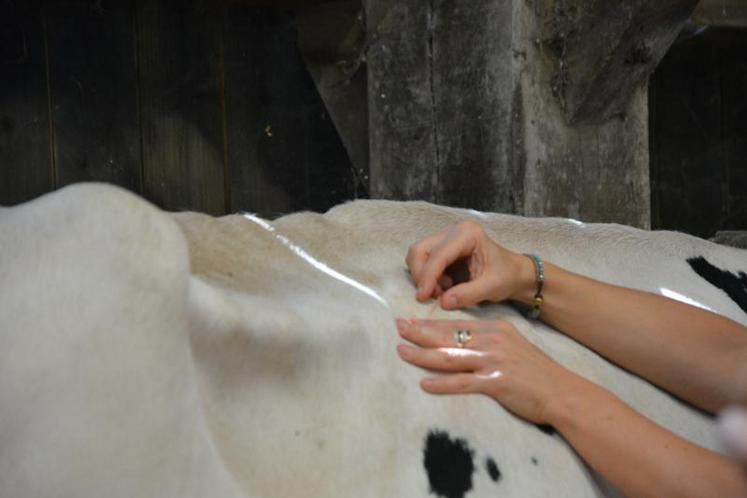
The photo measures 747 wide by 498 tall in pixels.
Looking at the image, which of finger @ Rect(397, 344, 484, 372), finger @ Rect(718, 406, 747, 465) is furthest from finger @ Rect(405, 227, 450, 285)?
finger @ Rect(718, 406, 747, 465)

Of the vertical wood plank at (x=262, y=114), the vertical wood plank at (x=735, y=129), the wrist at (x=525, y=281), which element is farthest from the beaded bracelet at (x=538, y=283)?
the vertical wood plank at (x=735, y=129)

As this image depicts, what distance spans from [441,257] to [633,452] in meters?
0.33

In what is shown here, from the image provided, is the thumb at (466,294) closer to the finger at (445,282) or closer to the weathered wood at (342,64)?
the finger at (445,282)

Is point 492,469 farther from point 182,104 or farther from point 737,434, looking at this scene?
point 182,104

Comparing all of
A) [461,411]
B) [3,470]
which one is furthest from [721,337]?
[3,470]

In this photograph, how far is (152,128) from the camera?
2309mm

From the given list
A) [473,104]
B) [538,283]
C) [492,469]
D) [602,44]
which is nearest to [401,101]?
[473,104]

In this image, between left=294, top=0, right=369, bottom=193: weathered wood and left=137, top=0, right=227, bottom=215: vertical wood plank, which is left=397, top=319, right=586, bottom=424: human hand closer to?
left=137, top=0, right=227, bottom=215: vertical wood plank

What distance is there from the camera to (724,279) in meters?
1.60

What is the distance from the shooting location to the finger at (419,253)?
44.3 inches

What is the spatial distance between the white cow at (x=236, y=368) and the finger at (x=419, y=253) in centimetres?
2

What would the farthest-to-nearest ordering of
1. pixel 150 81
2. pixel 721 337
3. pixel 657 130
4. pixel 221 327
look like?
pixel 657 130, pixel 150 81, pixel 721 337, pixel 221 327

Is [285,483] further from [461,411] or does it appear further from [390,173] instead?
[390,173]

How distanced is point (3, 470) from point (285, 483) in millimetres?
256
